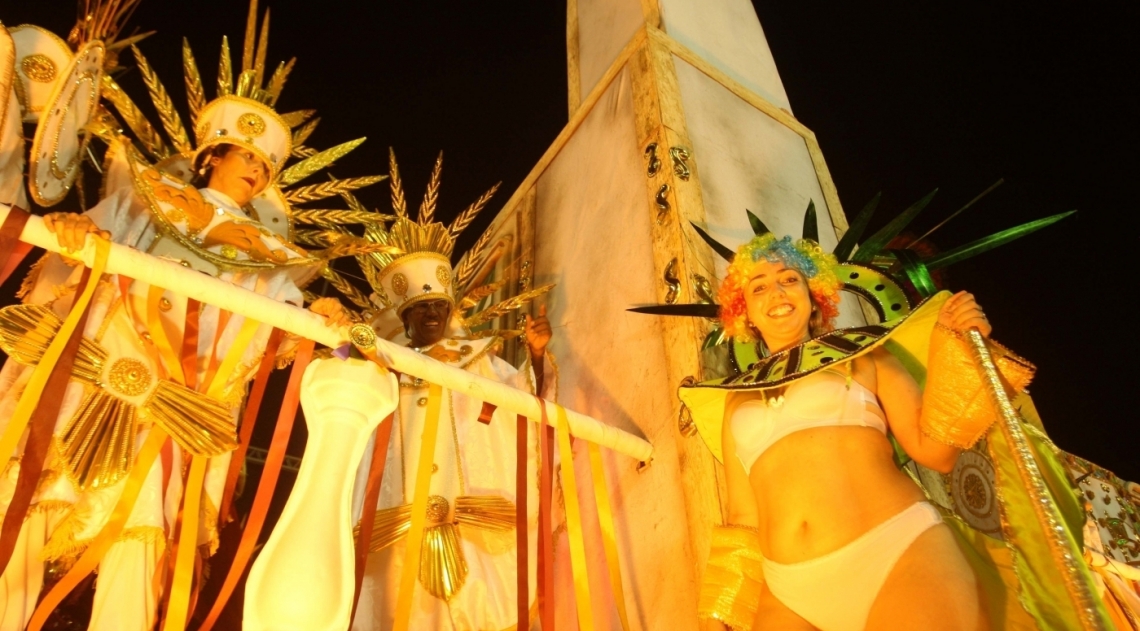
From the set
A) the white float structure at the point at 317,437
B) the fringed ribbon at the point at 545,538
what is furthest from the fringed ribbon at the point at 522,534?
the white float structure at the point at 317,437

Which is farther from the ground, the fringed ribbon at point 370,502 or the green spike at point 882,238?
the green spike at point 882,238

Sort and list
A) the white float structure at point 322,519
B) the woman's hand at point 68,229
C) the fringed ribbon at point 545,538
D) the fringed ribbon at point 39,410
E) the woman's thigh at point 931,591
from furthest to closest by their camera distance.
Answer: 1. the fringed ribbon at point 545,538
2. the woman's hand at point 68,229
3. the fringed ribbon at point 39,410
4. the woman's thigh at point 931,591
5. the white float structure at point 322,519

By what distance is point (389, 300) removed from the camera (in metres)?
4.80

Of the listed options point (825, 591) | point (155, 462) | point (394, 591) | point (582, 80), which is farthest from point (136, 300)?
point (582, 80)

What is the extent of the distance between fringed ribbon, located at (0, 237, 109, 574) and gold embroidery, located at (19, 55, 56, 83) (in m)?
1.10

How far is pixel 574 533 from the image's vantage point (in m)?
2.78

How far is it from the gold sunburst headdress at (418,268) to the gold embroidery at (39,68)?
5.93 ft

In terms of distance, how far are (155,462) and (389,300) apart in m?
2.15

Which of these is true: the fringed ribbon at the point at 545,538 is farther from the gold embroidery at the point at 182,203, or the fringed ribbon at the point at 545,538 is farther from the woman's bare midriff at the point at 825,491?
the gold embroidery at the point at 182,203

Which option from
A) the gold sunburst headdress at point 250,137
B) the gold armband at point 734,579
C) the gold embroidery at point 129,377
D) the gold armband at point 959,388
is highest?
the gold sunburst headdress at point 250,137

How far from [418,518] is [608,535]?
31.0 inches

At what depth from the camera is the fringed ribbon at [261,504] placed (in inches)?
91.3

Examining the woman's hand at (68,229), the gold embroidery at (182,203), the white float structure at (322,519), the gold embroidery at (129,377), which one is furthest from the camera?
the gold embroidery at (182,203)

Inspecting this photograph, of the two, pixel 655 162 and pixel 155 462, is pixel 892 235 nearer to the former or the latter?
pixel 655 162
